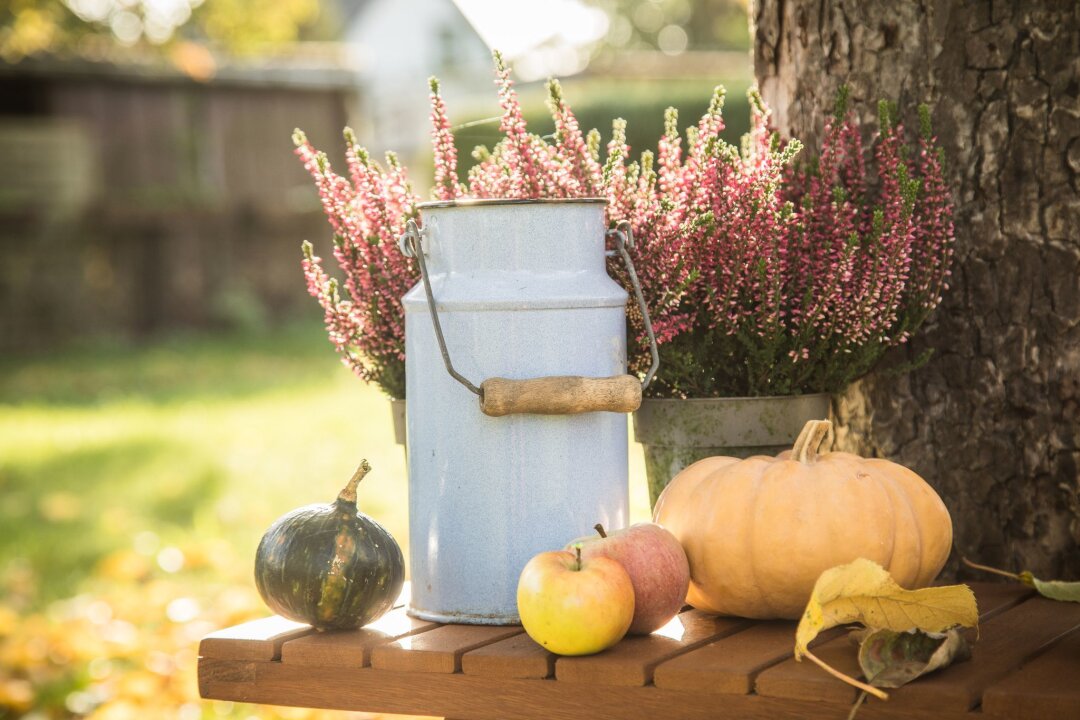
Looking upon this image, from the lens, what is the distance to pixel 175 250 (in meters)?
15.3

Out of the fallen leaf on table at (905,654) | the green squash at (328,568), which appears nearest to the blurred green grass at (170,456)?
the green squash at (328,568)

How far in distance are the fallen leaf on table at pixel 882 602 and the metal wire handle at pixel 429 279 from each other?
0.45m

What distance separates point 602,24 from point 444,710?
134 feet

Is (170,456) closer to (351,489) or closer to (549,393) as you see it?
(351,489)

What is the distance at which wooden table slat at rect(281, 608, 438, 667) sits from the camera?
188 centimetres

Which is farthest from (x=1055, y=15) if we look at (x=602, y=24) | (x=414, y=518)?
(x=602, y=24)

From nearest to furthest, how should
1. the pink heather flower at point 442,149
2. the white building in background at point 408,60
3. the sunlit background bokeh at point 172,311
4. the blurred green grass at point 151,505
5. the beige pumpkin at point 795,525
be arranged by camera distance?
the beige pumpkin at point 795,525, the pink heather flower at point 442,149, the blurred green grass at point 151,505, the sunlit background bokeh at point 172,311, the white building in background at point 408,60

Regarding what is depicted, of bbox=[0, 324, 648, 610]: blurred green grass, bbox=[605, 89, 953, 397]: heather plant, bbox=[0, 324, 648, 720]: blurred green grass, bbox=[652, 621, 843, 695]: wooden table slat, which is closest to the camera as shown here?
bbox=[652, 621, 843, 695]: wooden table slat

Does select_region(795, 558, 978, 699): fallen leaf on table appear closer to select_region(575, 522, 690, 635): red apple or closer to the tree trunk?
select_region(575, 522, 690, 635): red apple

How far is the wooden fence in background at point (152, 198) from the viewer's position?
1427 cm

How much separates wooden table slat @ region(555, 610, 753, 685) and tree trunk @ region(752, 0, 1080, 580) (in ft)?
2.08

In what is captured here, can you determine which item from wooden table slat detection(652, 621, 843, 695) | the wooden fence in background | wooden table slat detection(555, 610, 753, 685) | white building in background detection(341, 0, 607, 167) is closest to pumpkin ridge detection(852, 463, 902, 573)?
wooden table slat detection(652, 621, 843, 695)

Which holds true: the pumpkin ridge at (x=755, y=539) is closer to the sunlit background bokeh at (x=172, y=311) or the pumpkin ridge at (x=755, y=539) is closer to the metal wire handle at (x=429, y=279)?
the metal wire handle at (x=429, y=279)

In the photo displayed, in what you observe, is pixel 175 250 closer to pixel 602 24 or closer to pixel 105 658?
pixel 105 658
